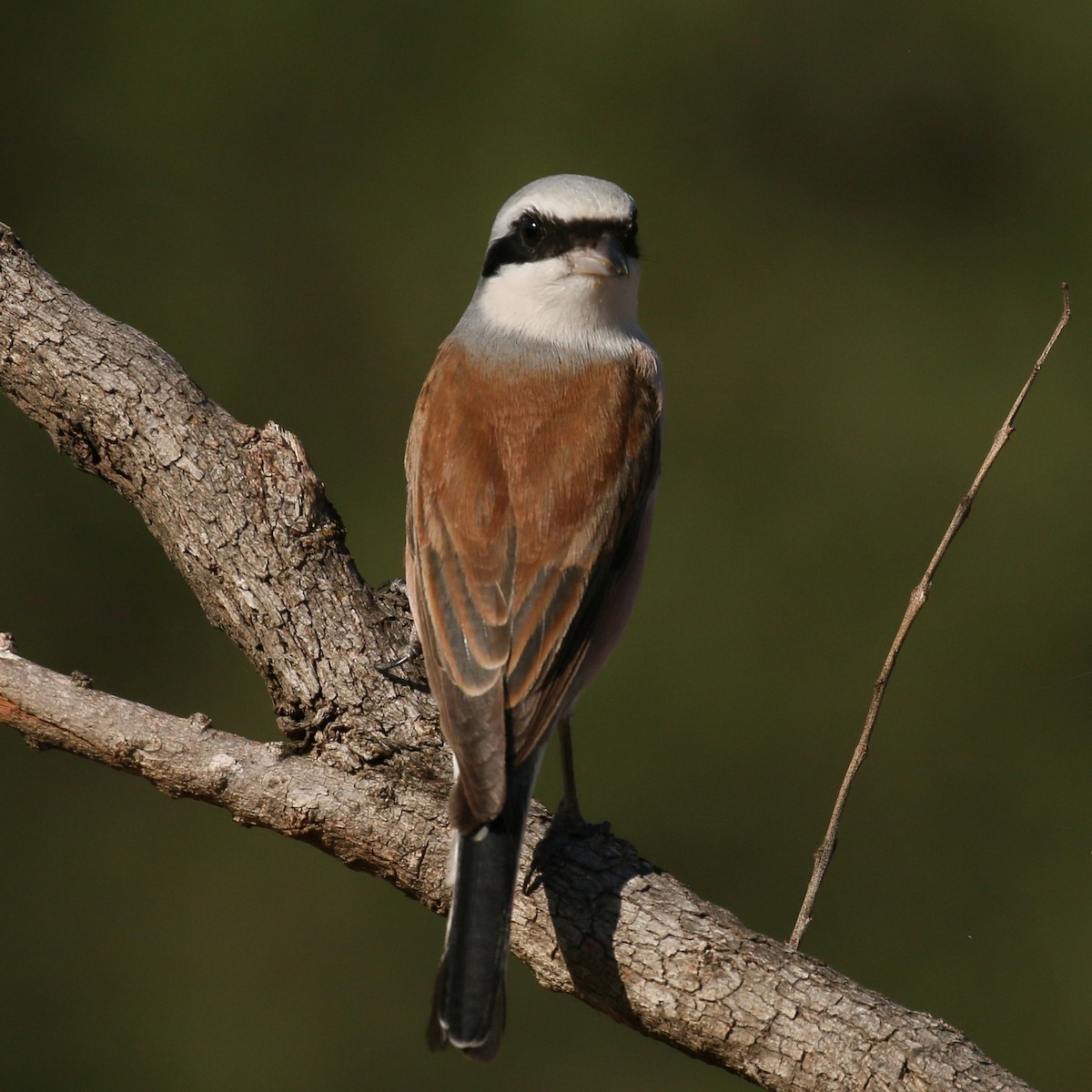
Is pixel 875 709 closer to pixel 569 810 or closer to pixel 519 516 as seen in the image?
pixel 569 810

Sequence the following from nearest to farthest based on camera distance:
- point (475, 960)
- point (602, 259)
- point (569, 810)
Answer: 1. point (475, 960)
2. point (569, 810)
3. point (602, 259)

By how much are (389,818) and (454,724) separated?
21 cm

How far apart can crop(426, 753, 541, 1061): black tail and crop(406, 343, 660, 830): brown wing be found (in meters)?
0.07

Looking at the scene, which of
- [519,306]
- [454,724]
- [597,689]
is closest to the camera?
[454,724]

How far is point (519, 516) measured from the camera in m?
2.17

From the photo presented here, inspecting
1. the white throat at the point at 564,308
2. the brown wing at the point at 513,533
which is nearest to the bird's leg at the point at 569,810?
the brown wing at the point at 513,533

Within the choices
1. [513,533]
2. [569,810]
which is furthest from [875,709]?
[513,533]

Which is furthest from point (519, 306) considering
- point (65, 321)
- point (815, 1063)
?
point (815, 1063)

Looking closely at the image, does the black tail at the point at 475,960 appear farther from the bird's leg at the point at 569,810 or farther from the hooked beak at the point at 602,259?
the hooked beak at the point at 602,259

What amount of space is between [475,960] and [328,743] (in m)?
0.49

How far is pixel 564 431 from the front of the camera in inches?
90.4

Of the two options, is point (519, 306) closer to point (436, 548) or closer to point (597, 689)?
point (436, 548)

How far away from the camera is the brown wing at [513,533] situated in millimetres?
1972

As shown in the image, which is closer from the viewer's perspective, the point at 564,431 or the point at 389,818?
the point at 389,818
